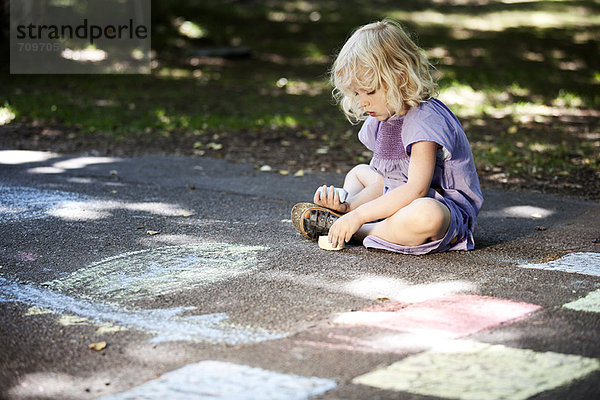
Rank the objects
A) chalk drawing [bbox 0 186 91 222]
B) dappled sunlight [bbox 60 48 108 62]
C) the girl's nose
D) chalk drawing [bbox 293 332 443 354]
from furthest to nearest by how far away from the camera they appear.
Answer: dappled sunlight [bbox 60 48 108 62] < chalk drawing [bbox 0 186 91 222] < the girl's nose < chalk drawing [bbox 293 332 443 354]

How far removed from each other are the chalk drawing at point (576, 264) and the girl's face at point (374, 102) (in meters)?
0.96

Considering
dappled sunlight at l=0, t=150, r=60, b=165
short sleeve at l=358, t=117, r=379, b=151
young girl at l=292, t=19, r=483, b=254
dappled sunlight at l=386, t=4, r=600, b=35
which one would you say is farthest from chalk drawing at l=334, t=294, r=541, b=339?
dappled sunlight at l=386, t=4, r=600, b=35

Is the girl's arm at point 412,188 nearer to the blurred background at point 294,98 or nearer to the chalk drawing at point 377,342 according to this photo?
the blurred background at point 294,98

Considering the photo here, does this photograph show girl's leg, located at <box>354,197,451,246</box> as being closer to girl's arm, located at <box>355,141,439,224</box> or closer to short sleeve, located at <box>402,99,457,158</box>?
girl's arm, located at <box>355,141,439,224</box>

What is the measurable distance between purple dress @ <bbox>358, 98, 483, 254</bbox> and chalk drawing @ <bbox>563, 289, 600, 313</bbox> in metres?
0.78

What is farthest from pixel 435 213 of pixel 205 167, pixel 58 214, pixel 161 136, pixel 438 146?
pixel 161 136

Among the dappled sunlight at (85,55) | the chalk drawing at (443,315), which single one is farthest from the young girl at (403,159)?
the dappled sunlight at (85,55)

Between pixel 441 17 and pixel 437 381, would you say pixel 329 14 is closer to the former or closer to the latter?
pixel 441 17

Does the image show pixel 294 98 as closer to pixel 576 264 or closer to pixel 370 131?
pixel 370 131

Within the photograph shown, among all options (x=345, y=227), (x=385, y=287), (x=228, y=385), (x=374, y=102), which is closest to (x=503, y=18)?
(x=374, y=102)

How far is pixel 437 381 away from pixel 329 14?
21.0 metres

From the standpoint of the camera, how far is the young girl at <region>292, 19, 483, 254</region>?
137 inches

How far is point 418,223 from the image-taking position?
3.46 metres

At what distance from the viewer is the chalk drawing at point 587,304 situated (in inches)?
110
